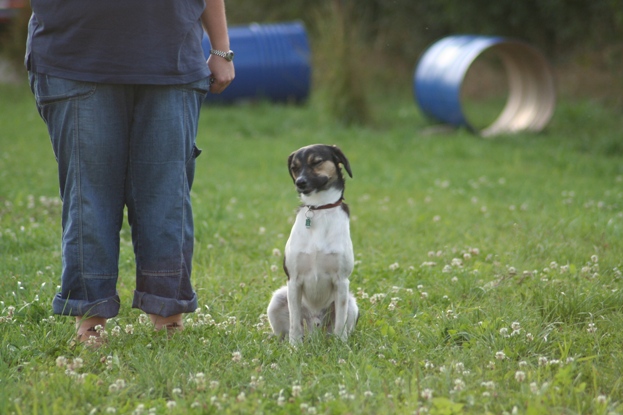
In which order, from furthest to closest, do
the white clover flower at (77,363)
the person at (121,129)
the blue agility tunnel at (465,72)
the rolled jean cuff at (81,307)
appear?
the blue agility tunnel at (465,72), the rolled jean cuff at (81,307), the person at (121,129), the white clover flower at (77,363)

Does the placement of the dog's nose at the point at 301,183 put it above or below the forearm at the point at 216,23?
below

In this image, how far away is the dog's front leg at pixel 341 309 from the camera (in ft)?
13.3

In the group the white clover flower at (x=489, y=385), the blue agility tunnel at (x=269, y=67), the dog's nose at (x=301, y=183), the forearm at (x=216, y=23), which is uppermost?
the blue agility tunnel at (x=269, y=67)

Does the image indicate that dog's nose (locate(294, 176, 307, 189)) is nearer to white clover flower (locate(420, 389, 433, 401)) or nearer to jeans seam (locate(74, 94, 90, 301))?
jeans seam (locate(74, 94, 90, 301))

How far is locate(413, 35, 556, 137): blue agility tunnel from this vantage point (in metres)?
12.5

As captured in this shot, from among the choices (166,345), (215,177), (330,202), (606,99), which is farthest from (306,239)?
(606,99)

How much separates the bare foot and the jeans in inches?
5.0

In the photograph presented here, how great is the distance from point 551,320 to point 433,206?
3421mm

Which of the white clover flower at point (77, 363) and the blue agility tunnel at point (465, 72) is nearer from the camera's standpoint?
the white clover flower at point (77, 363)

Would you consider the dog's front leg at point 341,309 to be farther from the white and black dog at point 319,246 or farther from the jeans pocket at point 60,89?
the jeans pocket at point 60,89

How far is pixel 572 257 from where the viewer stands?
5555 mm

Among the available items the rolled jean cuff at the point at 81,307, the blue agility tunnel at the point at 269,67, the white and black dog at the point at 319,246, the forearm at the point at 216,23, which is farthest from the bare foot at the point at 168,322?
the blue agility tunnel at the point at 269,67

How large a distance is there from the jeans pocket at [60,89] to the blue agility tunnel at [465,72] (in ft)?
30.9

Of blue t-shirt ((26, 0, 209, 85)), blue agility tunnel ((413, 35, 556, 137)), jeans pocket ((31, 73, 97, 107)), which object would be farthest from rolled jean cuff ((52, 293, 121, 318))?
blue agility tunnel ((413, 35, 556, 137))
